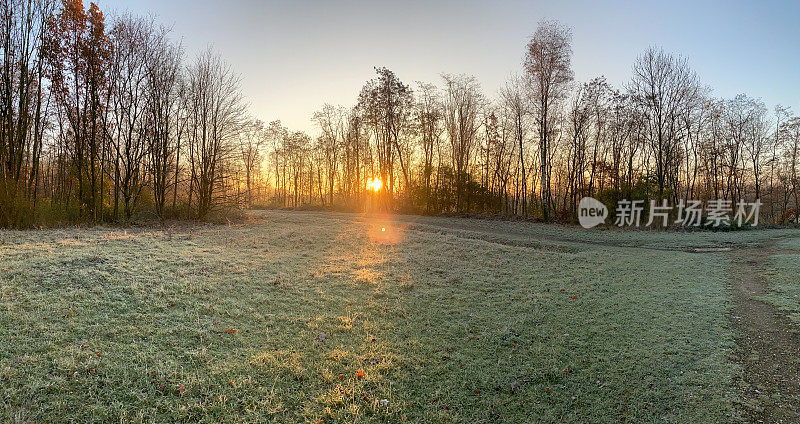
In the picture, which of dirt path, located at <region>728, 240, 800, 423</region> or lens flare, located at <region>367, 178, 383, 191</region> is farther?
lens flare, located at <region>367, 178, 383, 191</region>

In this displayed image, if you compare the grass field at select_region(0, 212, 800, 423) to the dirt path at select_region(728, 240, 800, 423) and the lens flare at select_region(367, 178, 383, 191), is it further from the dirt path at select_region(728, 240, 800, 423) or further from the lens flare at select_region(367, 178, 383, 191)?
the lens flare at select_region(367, 178, 383, 191)

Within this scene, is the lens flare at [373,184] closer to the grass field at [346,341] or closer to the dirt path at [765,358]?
the grass field at [346,341]

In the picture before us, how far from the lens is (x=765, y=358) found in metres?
4.48

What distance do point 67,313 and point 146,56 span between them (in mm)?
18183

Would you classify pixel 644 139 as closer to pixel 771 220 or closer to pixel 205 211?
pixel 771 220
